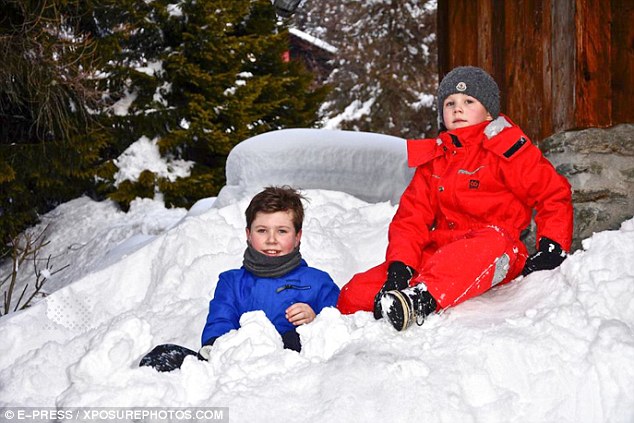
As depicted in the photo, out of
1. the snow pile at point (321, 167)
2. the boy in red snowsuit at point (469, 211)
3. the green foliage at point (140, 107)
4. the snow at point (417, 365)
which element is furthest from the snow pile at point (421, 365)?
the green foliage at point (140, 107)

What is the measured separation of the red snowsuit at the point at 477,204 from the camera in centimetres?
283

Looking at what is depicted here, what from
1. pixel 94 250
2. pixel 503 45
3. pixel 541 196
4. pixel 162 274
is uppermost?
pixel 503 45

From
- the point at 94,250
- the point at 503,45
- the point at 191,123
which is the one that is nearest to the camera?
the point at 503,45

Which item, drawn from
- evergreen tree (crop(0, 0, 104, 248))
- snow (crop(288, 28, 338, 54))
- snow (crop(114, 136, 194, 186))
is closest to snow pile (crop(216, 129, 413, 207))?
evergreen tree (crop(0, 0, 104, 248))

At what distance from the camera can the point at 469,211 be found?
9.95ft

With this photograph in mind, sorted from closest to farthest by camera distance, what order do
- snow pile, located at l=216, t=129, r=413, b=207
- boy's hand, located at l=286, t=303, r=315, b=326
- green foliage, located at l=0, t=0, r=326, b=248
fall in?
boy's hand, located at l=286, t=303, r=315, b=326 < snow pile, located at l=216, t=129, r=413, b=207 < green foliage, located at l=0, t=0, r=326, b=248

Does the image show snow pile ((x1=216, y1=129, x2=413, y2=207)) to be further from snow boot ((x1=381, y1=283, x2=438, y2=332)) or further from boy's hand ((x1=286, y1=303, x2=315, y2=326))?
snow boot ((x1=381, y1=283, x2=438, y2=332))

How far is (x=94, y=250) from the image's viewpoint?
27.5 ft

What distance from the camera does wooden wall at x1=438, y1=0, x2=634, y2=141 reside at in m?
3.37

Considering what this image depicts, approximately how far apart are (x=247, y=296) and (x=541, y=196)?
4.42ft

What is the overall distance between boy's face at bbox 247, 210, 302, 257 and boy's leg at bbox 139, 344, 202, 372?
59 centimetres

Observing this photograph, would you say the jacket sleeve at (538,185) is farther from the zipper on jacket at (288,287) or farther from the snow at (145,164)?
the snow at (145,164)

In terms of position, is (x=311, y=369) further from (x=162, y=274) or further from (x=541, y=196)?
(x=162, y=274)

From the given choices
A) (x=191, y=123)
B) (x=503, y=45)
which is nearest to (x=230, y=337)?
(x=503, y=45)
